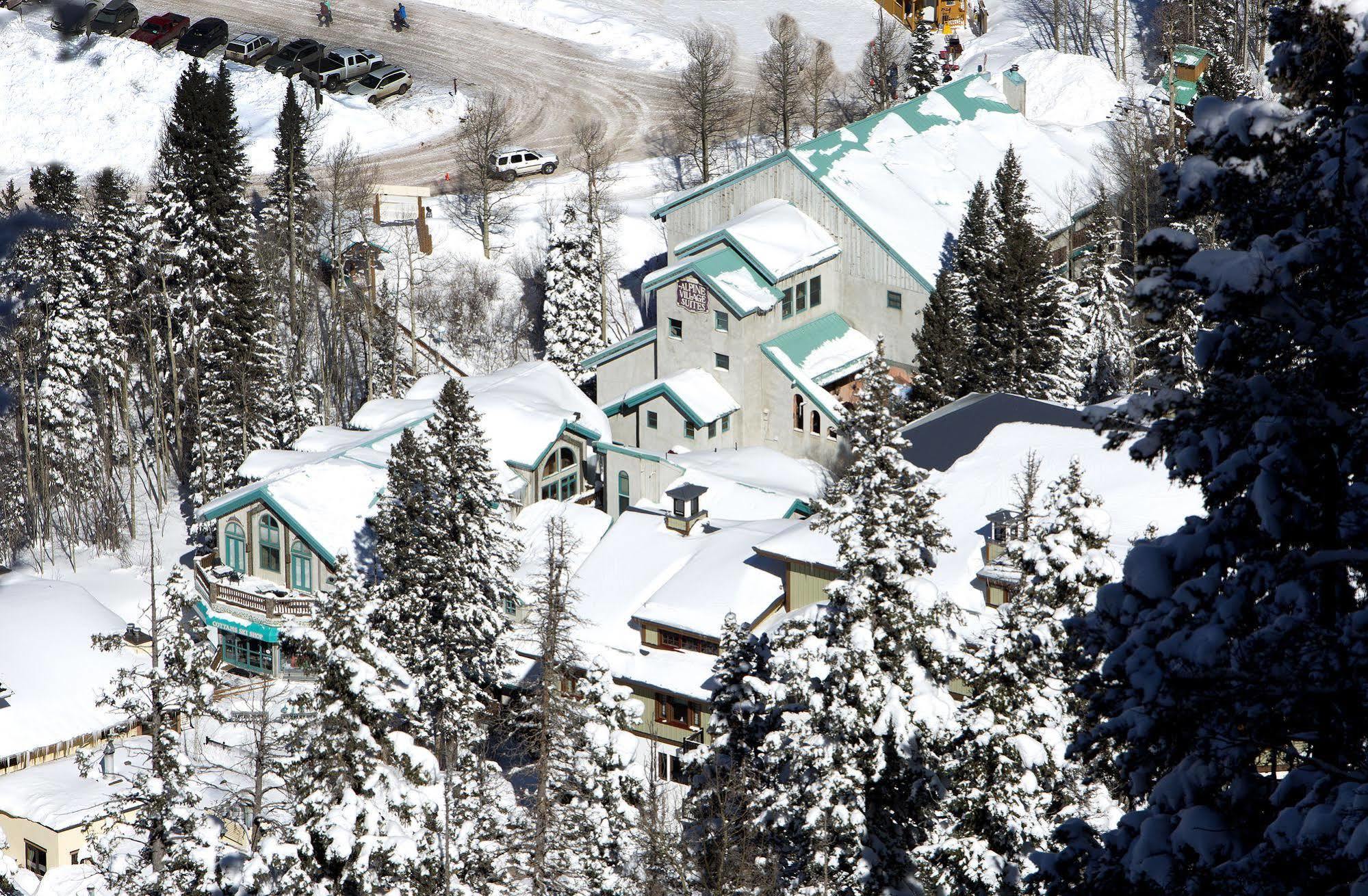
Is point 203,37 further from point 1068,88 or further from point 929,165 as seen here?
point 1068,88

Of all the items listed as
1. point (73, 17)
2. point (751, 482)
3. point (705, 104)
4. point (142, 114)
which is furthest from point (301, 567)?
point (73, 17)

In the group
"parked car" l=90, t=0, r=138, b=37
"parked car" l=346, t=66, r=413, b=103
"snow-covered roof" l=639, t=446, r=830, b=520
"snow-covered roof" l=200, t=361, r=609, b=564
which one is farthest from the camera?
"parked car" l=346, t=66, r=413, b=103

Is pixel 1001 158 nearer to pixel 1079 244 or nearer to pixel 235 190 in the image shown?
pixel 1079 244

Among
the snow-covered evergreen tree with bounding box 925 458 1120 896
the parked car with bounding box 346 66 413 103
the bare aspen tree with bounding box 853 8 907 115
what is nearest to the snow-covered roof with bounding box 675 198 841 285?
the bare aspen tree with bounding box 853 8 907 115

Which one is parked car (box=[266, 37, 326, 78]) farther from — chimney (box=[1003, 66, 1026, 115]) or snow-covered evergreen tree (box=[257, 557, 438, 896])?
snow-covered evergreen tree (box=[257, 557, 438, 896])

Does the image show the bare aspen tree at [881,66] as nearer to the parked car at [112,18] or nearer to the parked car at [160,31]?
the parked car at [160,31]

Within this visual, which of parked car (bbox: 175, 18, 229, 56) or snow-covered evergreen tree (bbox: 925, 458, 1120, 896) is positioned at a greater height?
parked car (bbox: 175, 18, 229, 56)
